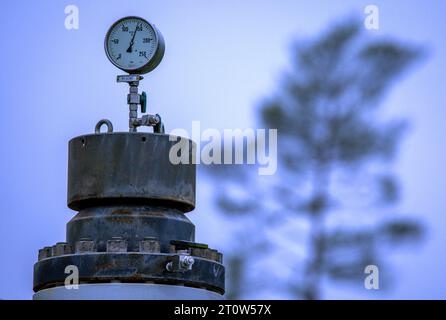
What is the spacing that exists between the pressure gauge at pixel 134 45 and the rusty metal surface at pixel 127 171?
2.57ft

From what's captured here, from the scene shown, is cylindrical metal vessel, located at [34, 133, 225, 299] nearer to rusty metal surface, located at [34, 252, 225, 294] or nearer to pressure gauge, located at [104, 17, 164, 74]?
rusty metal surface, located at [34, 252, 225, 294]

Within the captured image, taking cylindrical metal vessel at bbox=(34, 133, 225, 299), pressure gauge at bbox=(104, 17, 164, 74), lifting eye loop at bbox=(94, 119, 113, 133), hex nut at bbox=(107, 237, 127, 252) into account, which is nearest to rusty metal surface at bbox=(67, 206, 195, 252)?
cylindrical metal vessel at bbox=(34, 133, 225, 299)

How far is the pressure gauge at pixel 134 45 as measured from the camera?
1288 cm

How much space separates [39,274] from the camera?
12664mm

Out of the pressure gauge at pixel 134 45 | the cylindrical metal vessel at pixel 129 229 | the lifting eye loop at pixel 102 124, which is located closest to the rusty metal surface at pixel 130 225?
the cylindrical metal vessel at pixel 129 229

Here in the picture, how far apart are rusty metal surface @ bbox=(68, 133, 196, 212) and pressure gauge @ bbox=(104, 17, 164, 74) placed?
783 millimetres

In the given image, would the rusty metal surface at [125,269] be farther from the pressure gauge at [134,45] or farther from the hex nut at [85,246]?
the pressure gauge at [134,45]

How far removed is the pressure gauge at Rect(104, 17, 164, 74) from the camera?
12.9 m

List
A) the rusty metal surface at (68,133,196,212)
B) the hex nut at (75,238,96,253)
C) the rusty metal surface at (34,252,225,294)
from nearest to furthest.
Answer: the rusty metal surface at (34,252,225,294)
the hex nut at (75,238,96,253)
the rusty metal surface at (68,133,196,212)
